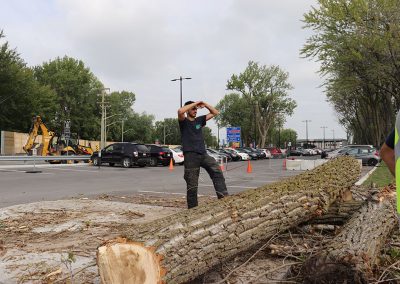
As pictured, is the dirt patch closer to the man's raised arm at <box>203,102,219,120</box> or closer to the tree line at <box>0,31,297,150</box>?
the man's raised arm at <box>203,102,219,120</box>

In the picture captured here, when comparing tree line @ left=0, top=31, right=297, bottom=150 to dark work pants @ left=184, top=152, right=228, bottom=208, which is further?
tree line @ left=0, top=31, right=297, bottom=150

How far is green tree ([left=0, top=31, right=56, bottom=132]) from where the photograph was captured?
43.1 m

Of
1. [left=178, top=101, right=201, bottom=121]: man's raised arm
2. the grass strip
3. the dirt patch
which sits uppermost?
[left=178, top=101, right=201, bottom=121]: man's raised arm

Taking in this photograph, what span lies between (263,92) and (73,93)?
97.8 feet

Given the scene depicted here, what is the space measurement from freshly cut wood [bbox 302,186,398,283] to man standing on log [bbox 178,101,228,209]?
2177 millimetres

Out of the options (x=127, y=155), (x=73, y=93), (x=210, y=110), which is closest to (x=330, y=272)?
(x=210, y=110)

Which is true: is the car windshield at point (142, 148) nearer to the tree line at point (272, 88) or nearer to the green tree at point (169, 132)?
the tree line at point (272, 88)

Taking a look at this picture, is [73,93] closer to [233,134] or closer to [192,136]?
[233,134]

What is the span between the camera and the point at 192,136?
5688 millimetres

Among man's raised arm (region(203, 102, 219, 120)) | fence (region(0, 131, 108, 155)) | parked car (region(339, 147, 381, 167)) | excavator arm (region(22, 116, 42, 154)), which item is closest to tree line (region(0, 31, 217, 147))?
fence (region(0, 131, 108, 155))

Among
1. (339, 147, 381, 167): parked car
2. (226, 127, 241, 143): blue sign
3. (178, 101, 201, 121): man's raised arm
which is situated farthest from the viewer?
(226, 127, 241, 143): blue sign

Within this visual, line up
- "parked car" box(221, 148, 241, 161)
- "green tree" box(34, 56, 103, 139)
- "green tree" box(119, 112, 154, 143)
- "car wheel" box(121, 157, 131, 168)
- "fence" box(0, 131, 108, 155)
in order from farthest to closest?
1. "green tree" box(119, 112, 154, 143)
2. "green tree" box(34, 56, 103, 139)
3. "fence" box(0, 131, 108, 155)
4. "parked car" box(221, 148, 241, 161)
5. "car wheel" box(121, 157, 131, 168)

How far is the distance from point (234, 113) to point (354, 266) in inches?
3495

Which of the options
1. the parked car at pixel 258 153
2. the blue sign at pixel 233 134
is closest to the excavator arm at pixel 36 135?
the blue sign at pixel 233 134
